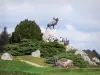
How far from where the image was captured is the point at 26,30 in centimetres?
5484

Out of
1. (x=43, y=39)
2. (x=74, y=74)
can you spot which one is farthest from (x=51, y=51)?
(x=74, y=74)

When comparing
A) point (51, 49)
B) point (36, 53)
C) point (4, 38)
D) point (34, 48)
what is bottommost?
point (36, 53)

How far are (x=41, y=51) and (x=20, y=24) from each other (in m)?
8.13

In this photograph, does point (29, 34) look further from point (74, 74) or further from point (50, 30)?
point (74, 74)

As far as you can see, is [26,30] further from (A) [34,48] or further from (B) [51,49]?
(B) [51,49]

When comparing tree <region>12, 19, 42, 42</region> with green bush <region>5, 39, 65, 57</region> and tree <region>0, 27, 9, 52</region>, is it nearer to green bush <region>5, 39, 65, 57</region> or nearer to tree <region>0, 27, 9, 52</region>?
green bush <region>5, 39, 65, 57</region>

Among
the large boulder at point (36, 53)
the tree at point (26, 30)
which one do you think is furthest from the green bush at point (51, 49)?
the tree at point (26, 30)

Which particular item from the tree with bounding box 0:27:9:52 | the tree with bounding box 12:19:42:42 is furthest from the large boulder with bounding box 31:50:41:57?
the tree with bounding box 0:27:9:52

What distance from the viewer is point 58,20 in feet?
192

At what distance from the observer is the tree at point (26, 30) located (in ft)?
181

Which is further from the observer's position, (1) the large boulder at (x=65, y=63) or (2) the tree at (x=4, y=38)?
(2) the tree at (x=4, y=38)

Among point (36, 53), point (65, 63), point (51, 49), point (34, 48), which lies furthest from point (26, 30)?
point (65, 63)

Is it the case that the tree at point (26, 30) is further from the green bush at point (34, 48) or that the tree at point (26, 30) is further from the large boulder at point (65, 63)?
the large boulder at point (65, 63)

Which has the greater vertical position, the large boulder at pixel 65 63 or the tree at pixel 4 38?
the tree at pixel 4 38
